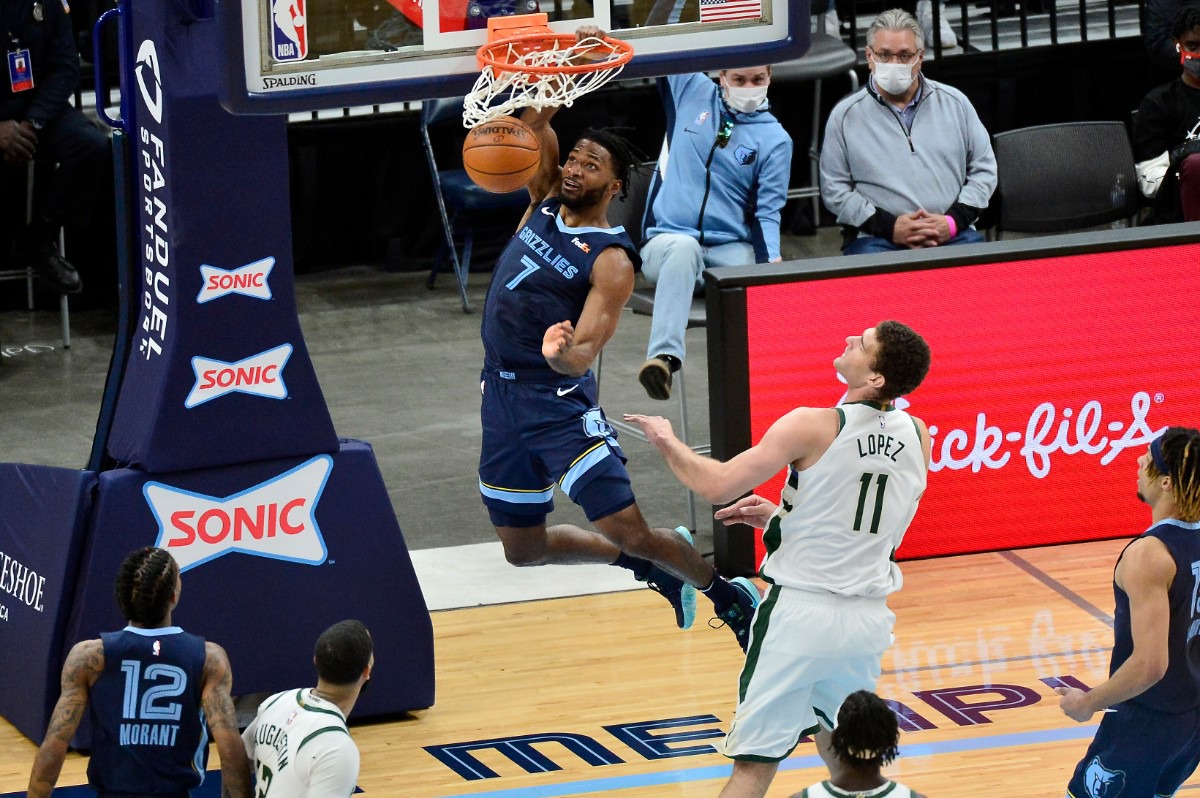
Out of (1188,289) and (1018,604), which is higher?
(1188,289)

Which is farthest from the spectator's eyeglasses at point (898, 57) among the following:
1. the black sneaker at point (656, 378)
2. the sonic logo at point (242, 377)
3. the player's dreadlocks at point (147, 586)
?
the player's dreadlocks at point (147, 586)

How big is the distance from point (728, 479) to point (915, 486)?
569mm

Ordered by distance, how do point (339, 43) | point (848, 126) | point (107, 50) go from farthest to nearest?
point (107, 50), point (848, 126), point (339, 43)

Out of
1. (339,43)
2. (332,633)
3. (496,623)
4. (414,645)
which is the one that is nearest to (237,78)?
(339,43)

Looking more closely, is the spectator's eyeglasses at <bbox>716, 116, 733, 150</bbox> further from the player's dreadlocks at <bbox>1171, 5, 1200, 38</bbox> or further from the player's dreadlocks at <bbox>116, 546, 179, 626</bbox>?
the player's dreadlocks at <bbox>116, 546, 179, 626</bbox>

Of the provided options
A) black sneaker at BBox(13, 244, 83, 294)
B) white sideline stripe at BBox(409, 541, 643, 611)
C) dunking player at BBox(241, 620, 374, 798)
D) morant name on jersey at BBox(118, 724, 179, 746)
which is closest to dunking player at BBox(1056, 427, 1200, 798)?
dunking player at BBox(241, 620, 374, 798)

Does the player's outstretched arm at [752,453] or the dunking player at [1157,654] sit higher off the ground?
the player's outstretched arm at [752,453]

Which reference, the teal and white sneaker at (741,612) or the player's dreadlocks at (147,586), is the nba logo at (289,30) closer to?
the player's dreadlocks at (147,586)

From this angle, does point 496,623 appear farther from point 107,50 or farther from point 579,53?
point 107,50

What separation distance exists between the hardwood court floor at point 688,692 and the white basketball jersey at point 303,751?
163cm

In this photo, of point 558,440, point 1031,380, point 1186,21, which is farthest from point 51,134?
point 1186,21

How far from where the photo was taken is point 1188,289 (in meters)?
8.81

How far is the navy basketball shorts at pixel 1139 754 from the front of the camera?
5074 millimetres

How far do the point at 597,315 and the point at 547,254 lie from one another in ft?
1.12
